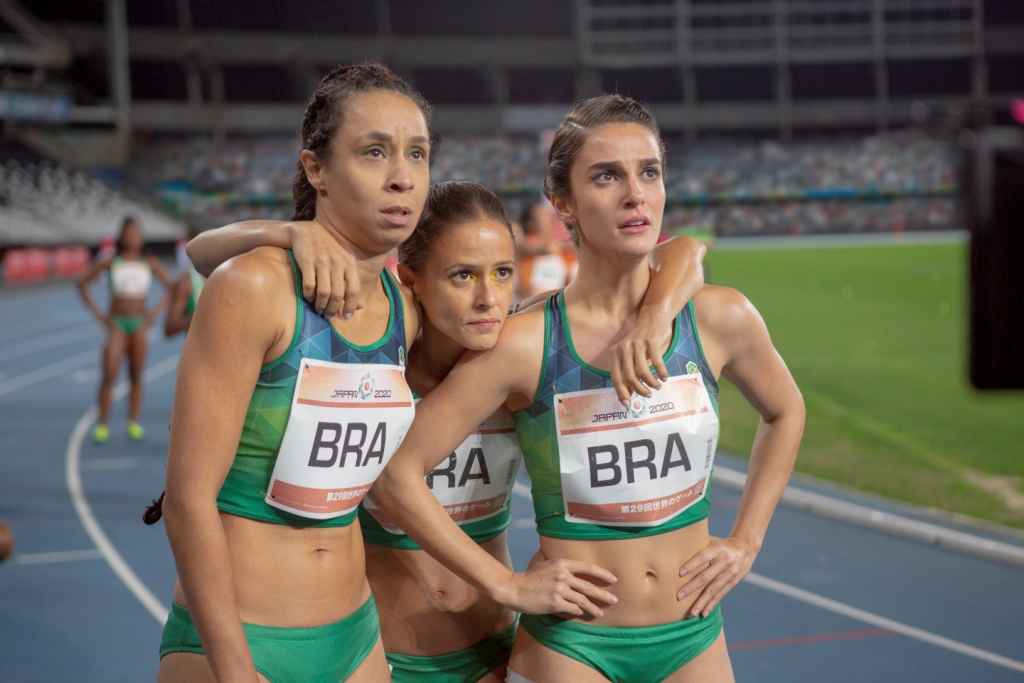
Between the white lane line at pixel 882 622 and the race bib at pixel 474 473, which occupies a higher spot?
the race bib at pixel 474 473

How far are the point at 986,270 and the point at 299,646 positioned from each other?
159 centimetres

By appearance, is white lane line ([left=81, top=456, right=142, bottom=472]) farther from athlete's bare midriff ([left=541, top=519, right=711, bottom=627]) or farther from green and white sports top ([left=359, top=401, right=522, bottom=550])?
athlete's bare midriff ([left=541, top=519, right=711, bottom=627])

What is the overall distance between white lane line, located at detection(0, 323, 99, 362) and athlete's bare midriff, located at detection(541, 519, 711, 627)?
15553 millimetres

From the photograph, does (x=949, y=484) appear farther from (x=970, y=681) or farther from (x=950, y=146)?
(x=950, y=146)

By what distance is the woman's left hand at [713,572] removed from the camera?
2.43 m

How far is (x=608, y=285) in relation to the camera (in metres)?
2.54

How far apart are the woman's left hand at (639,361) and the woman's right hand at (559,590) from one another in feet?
1.37

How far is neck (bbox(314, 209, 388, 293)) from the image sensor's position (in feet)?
7.36

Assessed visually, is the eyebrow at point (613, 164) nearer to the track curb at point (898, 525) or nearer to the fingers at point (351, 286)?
the fingers at point (351, 286)

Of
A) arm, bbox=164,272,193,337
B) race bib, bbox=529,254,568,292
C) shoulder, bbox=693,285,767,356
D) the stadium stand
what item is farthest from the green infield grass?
the stadium stand

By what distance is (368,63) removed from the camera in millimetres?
2328

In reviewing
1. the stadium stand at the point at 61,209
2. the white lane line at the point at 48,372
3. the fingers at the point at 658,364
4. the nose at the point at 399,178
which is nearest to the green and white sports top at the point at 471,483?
the fingers at the point at 658,364

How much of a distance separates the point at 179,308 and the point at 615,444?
8.49 meters

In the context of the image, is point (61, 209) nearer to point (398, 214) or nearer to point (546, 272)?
point (546, 272)
